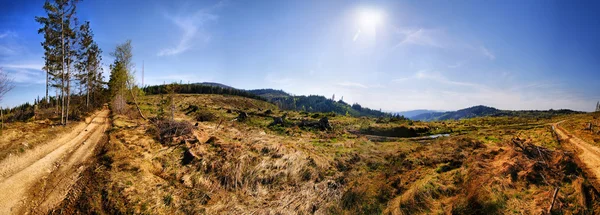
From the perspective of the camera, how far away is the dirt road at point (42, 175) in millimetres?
8562

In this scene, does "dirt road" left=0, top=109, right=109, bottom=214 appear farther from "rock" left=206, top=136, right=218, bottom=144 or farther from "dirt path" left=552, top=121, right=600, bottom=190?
"dirt path" left=552, top=121, right=600, bottom=190

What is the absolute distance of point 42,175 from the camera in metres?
10.6

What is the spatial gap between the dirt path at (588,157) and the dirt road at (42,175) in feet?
68.3

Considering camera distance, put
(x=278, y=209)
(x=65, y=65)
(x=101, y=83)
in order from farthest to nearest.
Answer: (x=101, y=83)
(x=65, y=65)
(x=278, y=209)

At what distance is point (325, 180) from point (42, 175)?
14.3m

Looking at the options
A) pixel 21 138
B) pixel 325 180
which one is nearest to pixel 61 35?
pixel 21 138

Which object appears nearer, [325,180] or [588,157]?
[588,157]

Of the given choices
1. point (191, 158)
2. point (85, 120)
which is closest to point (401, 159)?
point (191, 158)

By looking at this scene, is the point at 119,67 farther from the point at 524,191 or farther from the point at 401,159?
the point at 524,191

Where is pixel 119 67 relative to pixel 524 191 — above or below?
above

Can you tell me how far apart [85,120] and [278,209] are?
25817 mm

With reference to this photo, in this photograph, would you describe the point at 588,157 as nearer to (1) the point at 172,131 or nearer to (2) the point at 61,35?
(1) the point at 172,131

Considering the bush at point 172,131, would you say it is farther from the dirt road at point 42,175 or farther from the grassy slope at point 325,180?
the dirt road at point 42,175

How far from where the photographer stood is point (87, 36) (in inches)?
1207
